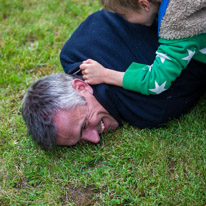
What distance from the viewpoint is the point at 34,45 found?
4051 mm

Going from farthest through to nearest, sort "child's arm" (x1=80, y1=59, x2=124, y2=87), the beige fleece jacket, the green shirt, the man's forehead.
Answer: "child's arm" (x1=80, y1=59, x2=124, y2=87)
the man's forehead
the green shirt
the beige fleece jacket

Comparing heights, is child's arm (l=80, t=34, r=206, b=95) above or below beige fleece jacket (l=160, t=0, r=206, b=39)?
below

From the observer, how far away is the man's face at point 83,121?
2.51 meters

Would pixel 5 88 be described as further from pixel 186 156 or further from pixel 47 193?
pixel 186 156

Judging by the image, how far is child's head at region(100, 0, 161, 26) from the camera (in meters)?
2.37

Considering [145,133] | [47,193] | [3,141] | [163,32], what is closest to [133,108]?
[145,133]

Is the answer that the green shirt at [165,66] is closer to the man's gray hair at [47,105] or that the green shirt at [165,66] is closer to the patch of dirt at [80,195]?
the man's gray hair at [47,105]

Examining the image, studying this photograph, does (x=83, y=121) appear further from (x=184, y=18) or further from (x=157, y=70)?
(x=184, y=18)

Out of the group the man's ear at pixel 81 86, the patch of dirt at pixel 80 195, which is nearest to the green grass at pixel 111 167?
the patch of dirt at pixel 80 195

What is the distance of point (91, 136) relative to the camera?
2.66 m

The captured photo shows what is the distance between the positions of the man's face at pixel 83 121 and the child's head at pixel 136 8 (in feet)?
2.28

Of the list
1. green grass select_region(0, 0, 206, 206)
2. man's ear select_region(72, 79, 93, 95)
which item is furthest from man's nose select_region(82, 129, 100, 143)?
man's ear select_region(72, 79, 93, 95)

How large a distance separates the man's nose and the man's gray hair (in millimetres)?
262

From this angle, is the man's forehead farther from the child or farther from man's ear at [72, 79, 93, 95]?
the child
